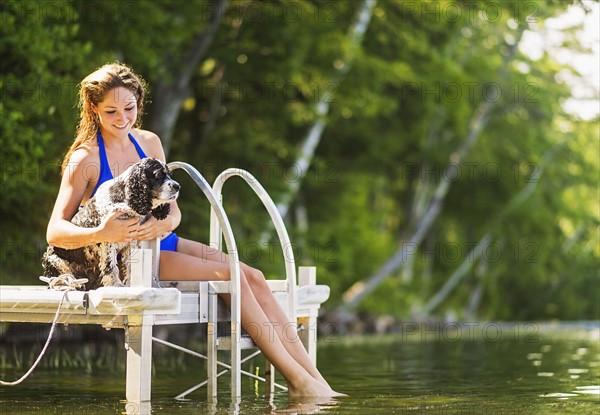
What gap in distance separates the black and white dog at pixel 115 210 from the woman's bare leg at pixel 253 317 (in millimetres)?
386

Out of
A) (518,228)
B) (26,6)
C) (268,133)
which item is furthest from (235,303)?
(518,228)

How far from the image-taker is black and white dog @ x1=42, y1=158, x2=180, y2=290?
17.3 feet

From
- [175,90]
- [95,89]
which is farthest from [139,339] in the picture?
[175,90]

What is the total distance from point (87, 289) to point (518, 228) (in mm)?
24817

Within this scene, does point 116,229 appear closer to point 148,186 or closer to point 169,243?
point 148,186

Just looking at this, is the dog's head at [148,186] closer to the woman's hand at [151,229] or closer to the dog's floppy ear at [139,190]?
the dog's floppy ear at [139,190]

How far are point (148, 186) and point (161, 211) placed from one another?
10.2 inches

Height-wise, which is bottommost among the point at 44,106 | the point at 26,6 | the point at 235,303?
the point at 235,303

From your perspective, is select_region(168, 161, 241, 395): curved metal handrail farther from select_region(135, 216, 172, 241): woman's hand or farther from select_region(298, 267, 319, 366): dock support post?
select_region(298, 267, 319, 366): dock support post

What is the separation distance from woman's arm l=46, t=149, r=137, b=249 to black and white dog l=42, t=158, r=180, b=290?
0.06 m

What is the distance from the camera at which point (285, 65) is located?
617 inches

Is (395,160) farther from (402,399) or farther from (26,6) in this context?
(402,399)

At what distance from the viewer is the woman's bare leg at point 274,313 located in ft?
19.2

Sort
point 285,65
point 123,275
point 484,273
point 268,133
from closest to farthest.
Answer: point 123,275
point 285,65
point 268,133
point 484,273
